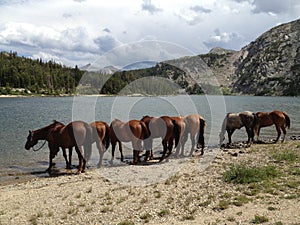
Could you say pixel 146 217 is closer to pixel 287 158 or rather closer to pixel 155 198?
pixel 155 198

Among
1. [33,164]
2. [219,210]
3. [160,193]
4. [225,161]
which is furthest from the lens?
[33,164]

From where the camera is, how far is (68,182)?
12.9 m

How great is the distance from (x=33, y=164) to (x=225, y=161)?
426 inches

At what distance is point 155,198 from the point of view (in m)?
9.95

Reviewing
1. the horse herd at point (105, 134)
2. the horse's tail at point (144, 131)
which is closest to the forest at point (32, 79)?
the horse herd at point (105, 134)

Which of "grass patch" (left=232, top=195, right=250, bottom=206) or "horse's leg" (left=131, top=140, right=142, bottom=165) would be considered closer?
"grass patch" (left=232, top=195, right=250, bottom=206)

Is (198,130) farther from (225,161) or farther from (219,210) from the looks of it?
(219,210)

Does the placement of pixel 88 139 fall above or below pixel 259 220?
above

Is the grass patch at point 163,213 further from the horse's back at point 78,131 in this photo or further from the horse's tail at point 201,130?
the horse's tail at point 201,130

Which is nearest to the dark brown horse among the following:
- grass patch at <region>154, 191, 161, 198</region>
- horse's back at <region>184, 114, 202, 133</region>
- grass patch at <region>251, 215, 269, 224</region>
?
horse's back at <region>184, 114, 202, 133</region>

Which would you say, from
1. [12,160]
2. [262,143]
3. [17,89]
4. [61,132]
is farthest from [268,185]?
[17,89]

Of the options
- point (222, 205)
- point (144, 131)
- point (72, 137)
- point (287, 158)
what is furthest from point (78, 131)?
point (287, 158)

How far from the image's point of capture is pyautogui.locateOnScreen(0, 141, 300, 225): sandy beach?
8305 millimetres

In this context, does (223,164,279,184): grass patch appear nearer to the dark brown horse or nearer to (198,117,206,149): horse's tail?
(198,117,206,149): horse's tail
